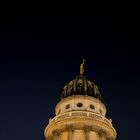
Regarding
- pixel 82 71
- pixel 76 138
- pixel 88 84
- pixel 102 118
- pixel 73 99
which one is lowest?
pixel 76 138

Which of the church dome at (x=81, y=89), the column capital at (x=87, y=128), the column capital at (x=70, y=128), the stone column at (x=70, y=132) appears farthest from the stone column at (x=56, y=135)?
the church dome at (x=81, y=89)

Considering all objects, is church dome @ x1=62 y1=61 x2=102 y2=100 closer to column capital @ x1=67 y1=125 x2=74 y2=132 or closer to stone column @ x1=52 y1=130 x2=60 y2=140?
column capital @ x1=67 y1=125 x2=74 y2=132

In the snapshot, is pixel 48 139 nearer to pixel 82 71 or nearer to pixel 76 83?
pixel 76 83

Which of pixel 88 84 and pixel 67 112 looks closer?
pixel 67 112

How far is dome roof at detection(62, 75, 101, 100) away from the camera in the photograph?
2655 inches

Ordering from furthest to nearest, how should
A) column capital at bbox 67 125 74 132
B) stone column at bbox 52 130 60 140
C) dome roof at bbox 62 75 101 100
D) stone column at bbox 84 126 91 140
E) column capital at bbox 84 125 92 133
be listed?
dome roof at bbox 62 75 101 100
stone column at bbox 52 130 60 140
column capital at bbox 67 125 74 132
column capital at bbox 84 125 92 133
stone column at bbox 84 126 91 140

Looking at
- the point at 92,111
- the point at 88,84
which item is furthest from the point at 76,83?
the point at 92,111

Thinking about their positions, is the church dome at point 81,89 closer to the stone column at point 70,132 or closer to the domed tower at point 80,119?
the domed tower at point 80,119

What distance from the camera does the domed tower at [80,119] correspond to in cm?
6012

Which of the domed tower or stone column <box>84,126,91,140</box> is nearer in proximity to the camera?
stone column <box>84,126,91,140</box>

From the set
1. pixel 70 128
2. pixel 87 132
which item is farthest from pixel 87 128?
pixel 70 128

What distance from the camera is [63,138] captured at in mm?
60125

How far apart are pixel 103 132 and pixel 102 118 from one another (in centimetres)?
227

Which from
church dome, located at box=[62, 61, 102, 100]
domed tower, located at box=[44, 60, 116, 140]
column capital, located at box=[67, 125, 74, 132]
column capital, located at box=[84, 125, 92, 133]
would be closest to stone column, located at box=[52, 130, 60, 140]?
domed tower, located at box=[44, 60, 116, 140]
